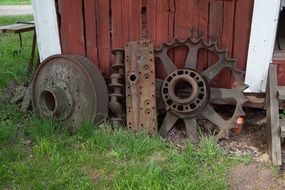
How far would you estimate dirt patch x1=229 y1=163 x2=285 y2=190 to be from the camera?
11.1 feet

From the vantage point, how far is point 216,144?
394cm

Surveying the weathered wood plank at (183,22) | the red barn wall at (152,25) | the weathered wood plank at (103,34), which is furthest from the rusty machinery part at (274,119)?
the weathered wood plank at (103,34)

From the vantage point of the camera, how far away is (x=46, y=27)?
489 cm

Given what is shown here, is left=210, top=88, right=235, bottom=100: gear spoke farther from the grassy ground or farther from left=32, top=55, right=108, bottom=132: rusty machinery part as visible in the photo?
left=32, top=55, right=108, bottom=132: rusty machinery part

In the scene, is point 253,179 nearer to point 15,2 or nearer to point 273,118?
point 273,118

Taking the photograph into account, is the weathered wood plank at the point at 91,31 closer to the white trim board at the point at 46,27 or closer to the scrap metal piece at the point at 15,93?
the white trim board at the point at 46,27

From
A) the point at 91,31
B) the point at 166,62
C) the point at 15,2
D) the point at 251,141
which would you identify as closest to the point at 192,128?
the point at 251,141

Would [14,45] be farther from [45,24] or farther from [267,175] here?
[267,175]

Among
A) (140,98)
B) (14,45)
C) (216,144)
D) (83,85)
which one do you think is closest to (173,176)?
(216,144)

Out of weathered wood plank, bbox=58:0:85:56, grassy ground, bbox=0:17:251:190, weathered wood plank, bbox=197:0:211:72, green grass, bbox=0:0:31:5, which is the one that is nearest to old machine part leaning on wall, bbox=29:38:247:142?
weathered wood plank, bbox=197:0:211:72

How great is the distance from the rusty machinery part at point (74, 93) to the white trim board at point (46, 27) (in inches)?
19.7

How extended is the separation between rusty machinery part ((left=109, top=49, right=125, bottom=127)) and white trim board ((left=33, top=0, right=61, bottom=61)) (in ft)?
2.83

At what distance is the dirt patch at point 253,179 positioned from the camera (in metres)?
3.38

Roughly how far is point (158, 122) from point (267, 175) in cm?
147
